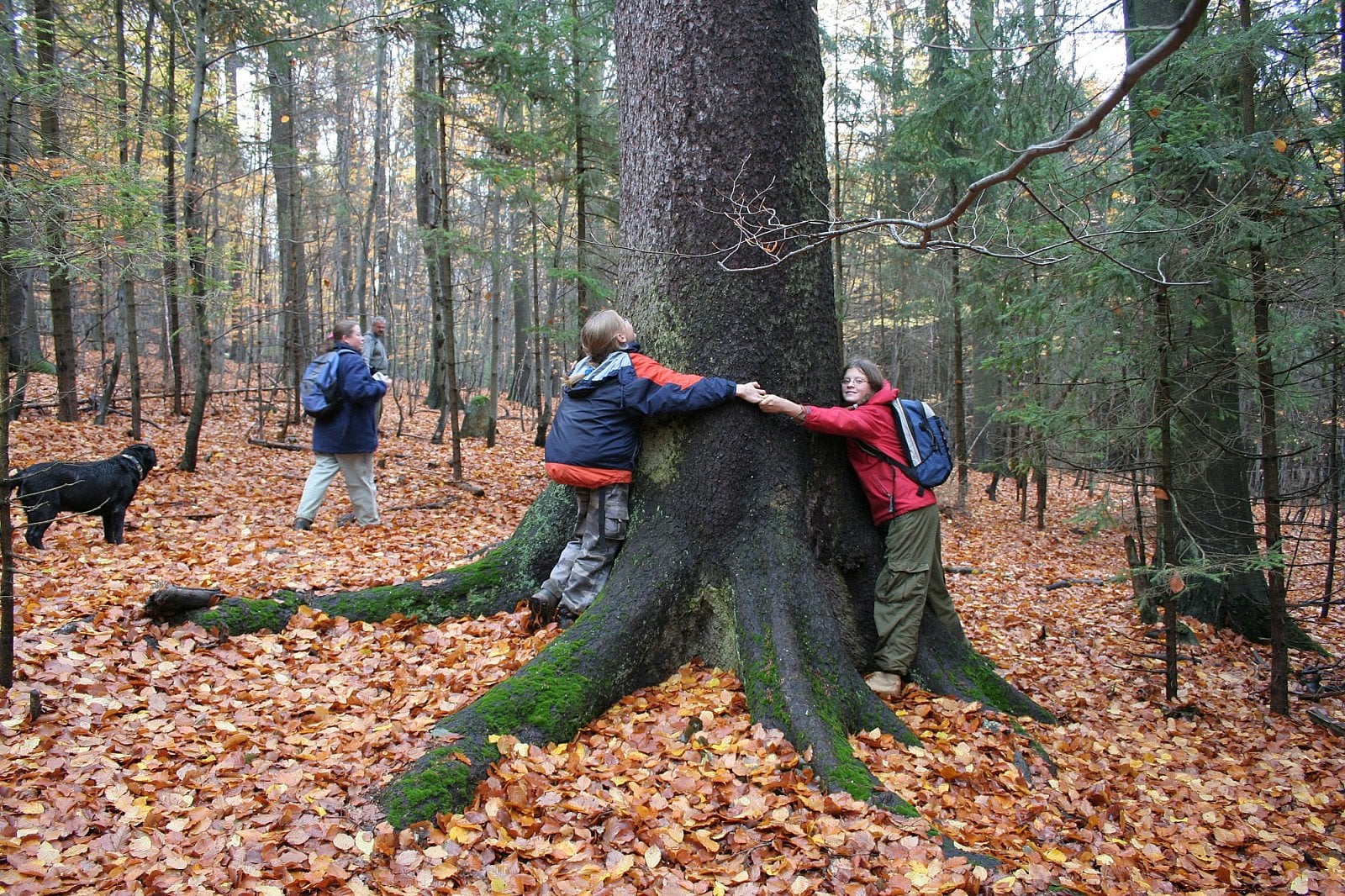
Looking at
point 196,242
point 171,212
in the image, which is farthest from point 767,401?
point 171,212

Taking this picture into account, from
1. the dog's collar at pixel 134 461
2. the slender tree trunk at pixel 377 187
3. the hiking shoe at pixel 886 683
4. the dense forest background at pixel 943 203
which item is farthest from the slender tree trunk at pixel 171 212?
the hiking shoe at pixel 886 683

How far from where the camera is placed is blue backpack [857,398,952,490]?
4.48 m

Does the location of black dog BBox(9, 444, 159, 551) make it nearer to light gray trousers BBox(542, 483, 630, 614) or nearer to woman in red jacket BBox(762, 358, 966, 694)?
light gray trousers BBox(542, 483, 630, 614)

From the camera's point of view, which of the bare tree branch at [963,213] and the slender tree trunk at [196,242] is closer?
the bare tree branch at [963,213]

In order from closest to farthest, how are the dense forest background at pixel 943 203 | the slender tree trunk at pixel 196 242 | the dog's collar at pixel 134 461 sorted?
1. the dense forest background at pixel 943 203
2. the dog's collar at pixel 134 461
3. the slender tree trunk at pixel 196 242

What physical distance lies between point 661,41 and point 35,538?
21.2 feet

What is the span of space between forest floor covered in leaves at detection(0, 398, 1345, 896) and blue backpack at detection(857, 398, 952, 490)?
51.1 inches

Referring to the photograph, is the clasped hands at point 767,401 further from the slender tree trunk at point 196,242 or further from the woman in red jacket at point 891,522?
the slender tree trunk at point 196,242

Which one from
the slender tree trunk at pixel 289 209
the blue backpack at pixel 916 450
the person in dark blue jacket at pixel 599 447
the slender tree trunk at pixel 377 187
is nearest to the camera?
the person in dark blue jacket at pixel 599 447

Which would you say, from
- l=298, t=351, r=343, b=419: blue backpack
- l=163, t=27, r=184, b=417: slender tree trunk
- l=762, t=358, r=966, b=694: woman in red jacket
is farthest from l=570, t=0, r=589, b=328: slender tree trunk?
l=762, t=358, r=966, b=694: woman in red jacket

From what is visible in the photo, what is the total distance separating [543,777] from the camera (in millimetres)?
3162

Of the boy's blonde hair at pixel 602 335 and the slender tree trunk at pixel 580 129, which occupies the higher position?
the slender tree trunk at pixel 580 129

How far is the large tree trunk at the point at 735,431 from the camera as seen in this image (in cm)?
395

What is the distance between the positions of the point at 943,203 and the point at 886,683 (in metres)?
12.6
